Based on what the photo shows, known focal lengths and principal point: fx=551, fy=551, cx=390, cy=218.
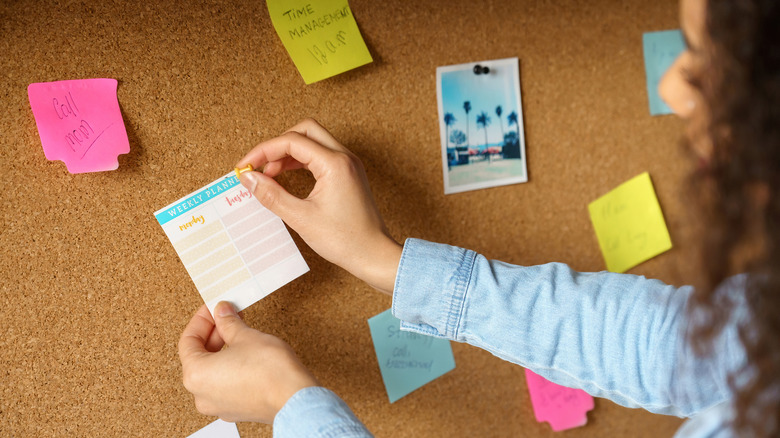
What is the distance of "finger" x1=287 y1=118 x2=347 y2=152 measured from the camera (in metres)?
0.58

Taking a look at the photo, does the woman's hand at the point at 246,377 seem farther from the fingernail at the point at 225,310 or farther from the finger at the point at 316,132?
the finger at the point at 316,132

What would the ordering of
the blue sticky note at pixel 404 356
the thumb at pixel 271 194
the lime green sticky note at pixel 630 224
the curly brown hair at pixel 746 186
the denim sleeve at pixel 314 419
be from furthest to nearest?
the lime green sticky note at pixel 630 224
the blue sticky note at pixel 404 356
the thumb at pixel 271 194
the denim sleeve at pixel 314 419
the curly brown hair at pixel 746 186

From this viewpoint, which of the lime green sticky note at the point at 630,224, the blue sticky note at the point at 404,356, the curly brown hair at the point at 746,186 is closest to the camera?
the curly brown hair at the point at 746,186

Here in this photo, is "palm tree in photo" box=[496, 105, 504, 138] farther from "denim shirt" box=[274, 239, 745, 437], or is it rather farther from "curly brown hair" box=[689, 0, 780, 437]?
"curly brown hair" box=[689, 0, 780, 437]

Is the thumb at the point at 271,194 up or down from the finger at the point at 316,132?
down

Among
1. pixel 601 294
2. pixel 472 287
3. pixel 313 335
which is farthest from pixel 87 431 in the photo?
pixel 601 294

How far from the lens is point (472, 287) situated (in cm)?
55

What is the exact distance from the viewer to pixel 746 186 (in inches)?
13.4

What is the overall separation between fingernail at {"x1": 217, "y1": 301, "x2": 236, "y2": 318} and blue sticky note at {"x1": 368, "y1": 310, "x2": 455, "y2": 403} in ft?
0.59

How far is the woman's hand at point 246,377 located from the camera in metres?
0.47

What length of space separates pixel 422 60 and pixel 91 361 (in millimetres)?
488

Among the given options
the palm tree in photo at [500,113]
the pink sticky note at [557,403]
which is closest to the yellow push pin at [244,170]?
the palm tree in photo at [500,113]

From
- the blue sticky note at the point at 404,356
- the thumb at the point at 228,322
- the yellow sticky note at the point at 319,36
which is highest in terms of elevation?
the yellow sticky note at the point at 319,36

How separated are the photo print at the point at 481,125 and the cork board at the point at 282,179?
2cm
